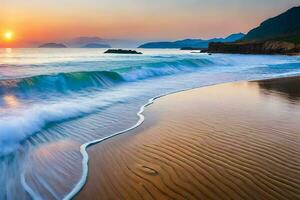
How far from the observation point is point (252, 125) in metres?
7.40

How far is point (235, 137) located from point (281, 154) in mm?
1213

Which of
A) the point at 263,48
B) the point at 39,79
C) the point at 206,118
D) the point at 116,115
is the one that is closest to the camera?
the point at 206,118

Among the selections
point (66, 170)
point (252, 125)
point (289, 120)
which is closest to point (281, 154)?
point (252, 125)

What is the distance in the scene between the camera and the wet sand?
4.02 meters

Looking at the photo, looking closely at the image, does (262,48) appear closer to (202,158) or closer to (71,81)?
(71,81)

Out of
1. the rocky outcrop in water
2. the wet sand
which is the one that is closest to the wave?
the wet sand

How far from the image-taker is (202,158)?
516 cm

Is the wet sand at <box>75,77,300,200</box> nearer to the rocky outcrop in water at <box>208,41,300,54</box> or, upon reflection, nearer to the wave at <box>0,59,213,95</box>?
the wave at <box>0,59,213,95</box>

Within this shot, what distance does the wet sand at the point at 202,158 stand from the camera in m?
4.02

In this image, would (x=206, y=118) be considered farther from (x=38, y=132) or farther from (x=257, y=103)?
(x=38, y=132)

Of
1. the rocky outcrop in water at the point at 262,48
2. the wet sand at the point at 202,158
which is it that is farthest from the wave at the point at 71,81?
the rocky outcrop in water at the point at 262,48

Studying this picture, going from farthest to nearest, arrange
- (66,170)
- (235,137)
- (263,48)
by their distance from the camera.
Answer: (263,48)
(235,137)
(66,170)

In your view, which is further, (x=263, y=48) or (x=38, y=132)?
(x=263, y=48)

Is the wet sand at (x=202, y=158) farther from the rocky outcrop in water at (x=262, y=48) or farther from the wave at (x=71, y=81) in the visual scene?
→ the rocky outcrop in water at (x=262, y=48)
